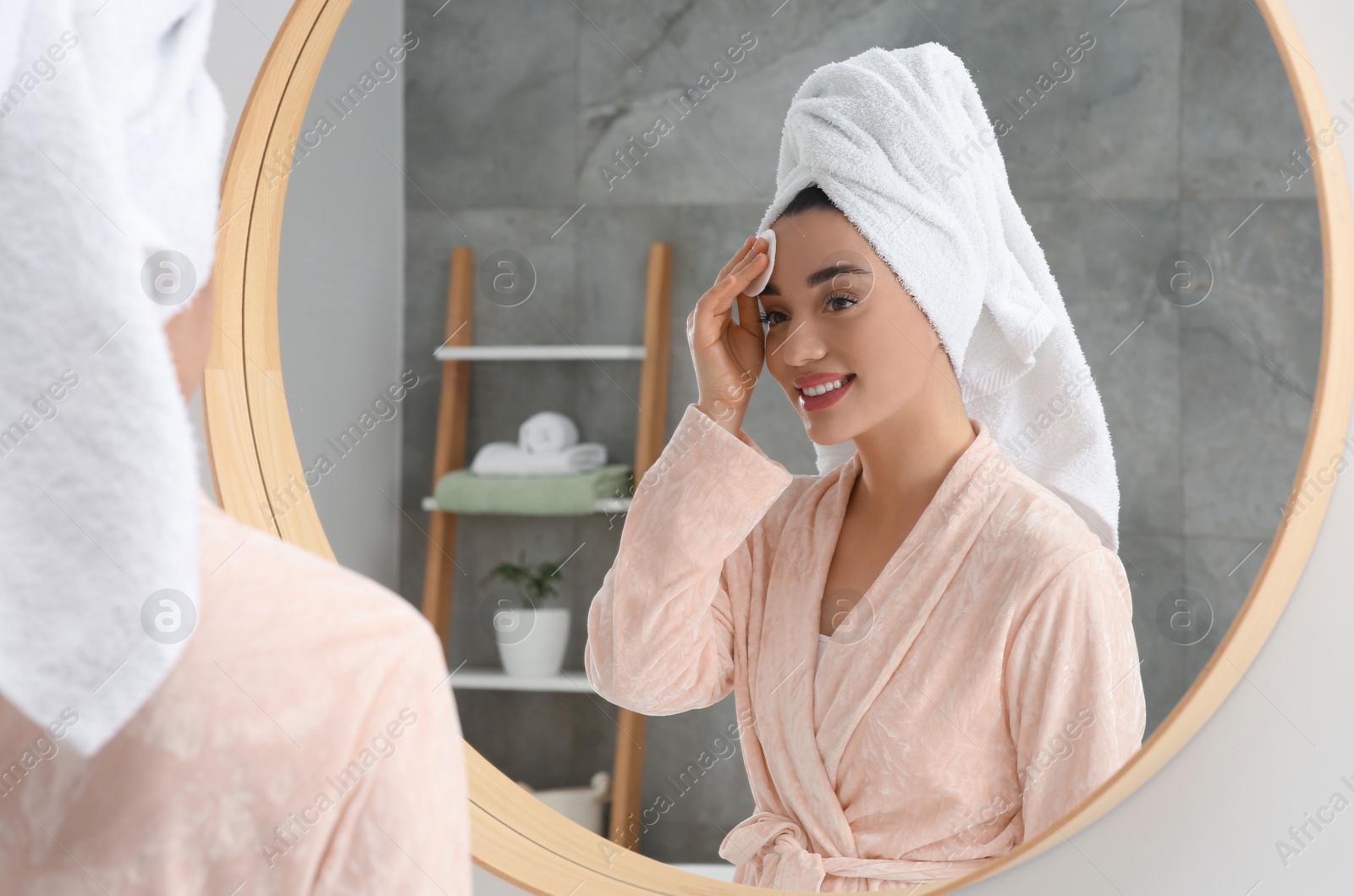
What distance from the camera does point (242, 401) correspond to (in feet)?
1.82

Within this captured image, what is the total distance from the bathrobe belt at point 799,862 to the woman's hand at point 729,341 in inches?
9.2

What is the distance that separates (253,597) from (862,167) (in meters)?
0.45

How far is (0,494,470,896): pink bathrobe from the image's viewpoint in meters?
0.18

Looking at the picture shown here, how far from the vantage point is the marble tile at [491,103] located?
4.13 ft

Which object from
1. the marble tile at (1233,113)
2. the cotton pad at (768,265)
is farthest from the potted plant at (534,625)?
the marble tile at (1233,113)

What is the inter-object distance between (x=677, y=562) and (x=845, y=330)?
167mm

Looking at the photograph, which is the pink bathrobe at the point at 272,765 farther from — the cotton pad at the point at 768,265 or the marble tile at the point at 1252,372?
the marble tile at the point at 1252,372

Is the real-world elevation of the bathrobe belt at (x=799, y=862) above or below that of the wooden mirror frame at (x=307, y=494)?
below

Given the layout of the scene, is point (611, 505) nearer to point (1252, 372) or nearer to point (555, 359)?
point (555, 359)

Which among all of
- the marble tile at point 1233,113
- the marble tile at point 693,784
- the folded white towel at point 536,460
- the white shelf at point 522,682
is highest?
the marble tile at point 1233,113

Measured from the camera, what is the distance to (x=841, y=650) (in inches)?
22.5

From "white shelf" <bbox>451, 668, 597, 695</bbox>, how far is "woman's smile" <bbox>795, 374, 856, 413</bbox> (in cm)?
74

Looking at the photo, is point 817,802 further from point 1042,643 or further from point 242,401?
point 242,401

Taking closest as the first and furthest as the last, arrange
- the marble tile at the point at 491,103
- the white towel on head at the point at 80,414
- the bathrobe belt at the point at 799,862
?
the white towel on head at the point at 80,414, the bathrobe belt at the point at 799,862, the marble tile at the point at 491,103
